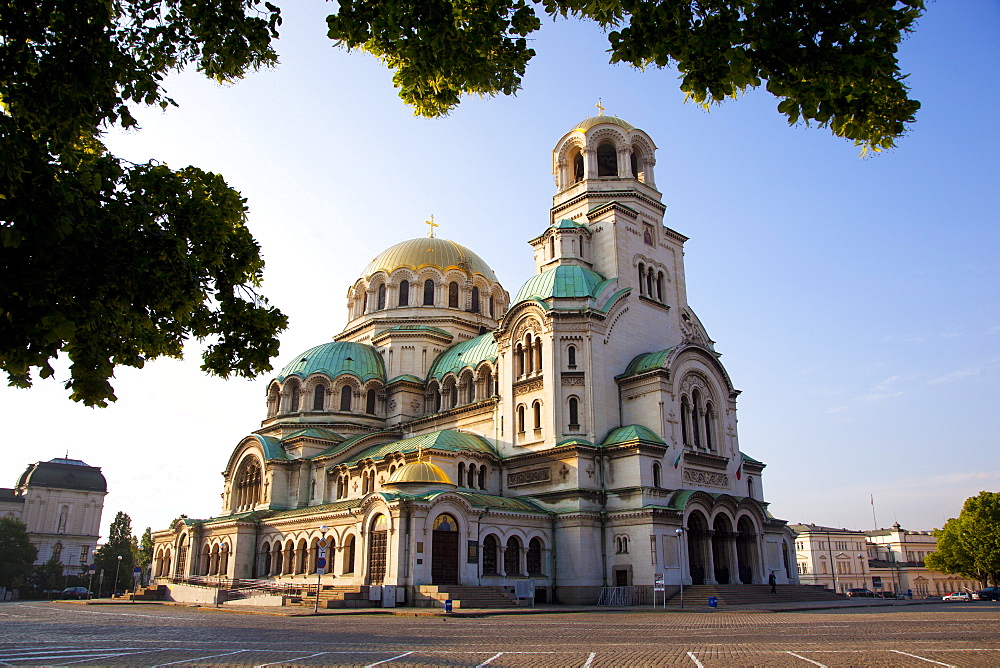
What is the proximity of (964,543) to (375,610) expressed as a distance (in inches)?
2025

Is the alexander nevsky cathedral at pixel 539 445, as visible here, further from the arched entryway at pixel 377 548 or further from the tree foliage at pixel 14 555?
the tree foliage at pixel 14 555

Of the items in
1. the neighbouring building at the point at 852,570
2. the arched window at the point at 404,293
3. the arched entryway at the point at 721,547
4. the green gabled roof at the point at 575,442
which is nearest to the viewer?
the green gabled roof at the point at 575,442

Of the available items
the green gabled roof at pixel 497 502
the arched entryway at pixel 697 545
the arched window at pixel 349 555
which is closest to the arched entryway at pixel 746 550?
the arched entryway at pixel 697 545

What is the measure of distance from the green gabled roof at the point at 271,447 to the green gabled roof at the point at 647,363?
A: 910 inches

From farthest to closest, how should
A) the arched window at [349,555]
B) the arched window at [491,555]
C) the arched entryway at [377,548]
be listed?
the arched window at [349,555], the arched window at [491,555], the arched entryway at [377,548]

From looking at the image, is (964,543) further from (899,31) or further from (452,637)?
(899,31)

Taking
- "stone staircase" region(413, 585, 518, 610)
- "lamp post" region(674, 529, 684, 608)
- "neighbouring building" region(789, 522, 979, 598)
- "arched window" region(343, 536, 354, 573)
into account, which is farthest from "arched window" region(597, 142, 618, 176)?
"neighbouring building" region(789, 522, 979, 598)

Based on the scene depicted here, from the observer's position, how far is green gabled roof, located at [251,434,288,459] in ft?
159

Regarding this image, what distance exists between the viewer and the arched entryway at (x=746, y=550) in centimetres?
4038

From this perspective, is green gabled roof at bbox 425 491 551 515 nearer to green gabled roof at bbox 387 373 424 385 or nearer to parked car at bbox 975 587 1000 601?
green gabled roof at bbox 387 373 424 385

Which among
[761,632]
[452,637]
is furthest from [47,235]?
[761,632]

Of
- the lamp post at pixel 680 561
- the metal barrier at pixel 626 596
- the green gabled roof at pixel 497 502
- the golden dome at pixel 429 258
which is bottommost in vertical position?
the metal barrier at pixel 626 596

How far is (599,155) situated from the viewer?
158ft

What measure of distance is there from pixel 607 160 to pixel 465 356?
611 inches
